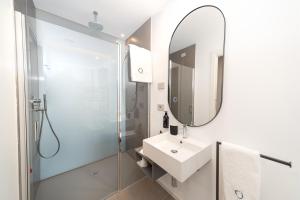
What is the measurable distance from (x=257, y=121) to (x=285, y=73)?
1.13ft

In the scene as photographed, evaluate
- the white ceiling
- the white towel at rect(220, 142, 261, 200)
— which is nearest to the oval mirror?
the white towel at rect(220, 142, 261, 200)

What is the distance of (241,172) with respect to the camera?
32.3 inches

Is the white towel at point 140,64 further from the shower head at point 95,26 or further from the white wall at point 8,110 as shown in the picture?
the white wall at point 8,110

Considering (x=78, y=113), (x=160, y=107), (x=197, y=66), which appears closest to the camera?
(x=197, y=66)

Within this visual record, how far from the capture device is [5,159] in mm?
746

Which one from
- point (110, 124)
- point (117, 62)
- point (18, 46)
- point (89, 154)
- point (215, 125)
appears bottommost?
point (89, 154)

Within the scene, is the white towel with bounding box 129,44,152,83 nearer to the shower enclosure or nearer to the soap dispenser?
the shower enclosure

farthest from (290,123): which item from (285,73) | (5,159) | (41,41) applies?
(41,41)

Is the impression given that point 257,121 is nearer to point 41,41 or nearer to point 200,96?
point 200,96

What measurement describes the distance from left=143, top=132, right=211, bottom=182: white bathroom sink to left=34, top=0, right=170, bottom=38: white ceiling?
1703 millimetres

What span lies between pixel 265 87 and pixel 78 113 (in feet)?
6.97

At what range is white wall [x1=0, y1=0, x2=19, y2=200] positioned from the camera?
73cm

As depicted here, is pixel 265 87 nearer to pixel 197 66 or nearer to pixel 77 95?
pixel 197 66

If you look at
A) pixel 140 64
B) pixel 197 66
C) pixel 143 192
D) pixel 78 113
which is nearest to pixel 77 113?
pixel 78 113
